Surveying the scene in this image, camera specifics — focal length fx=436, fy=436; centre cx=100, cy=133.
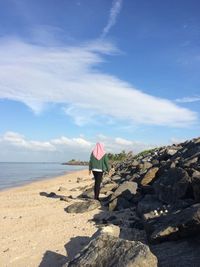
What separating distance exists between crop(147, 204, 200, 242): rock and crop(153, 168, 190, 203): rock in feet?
8.24

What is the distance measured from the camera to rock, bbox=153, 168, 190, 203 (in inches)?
408

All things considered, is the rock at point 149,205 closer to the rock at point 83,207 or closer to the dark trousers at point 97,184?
the rock at point 83,207

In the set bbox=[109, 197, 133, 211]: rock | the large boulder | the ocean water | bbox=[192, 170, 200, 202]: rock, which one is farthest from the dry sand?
the ocean water

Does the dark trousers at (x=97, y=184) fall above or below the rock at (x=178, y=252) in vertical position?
above

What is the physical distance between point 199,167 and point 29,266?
5585 millimetres

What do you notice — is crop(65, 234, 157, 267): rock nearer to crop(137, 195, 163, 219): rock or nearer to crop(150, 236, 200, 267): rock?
crop(150, 236, 200, 267): rock

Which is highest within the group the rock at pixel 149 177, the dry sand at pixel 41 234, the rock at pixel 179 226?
the rock at pixel 149 177

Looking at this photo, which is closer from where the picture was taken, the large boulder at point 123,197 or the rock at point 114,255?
the rock at point 114,255

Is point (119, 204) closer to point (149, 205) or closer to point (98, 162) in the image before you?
point (149, 205)

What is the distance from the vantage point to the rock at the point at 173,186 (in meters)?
10.4

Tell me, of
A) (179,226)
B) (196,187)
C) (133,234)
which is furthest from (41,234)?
(179,226)

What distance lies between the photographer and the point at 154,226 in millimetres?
8164

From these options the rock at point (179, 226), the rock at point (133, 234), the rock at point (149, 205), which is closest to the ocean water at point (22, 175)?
the rock at point (149, 205)

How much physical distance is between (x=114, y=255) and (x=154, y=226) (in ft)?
6.86
